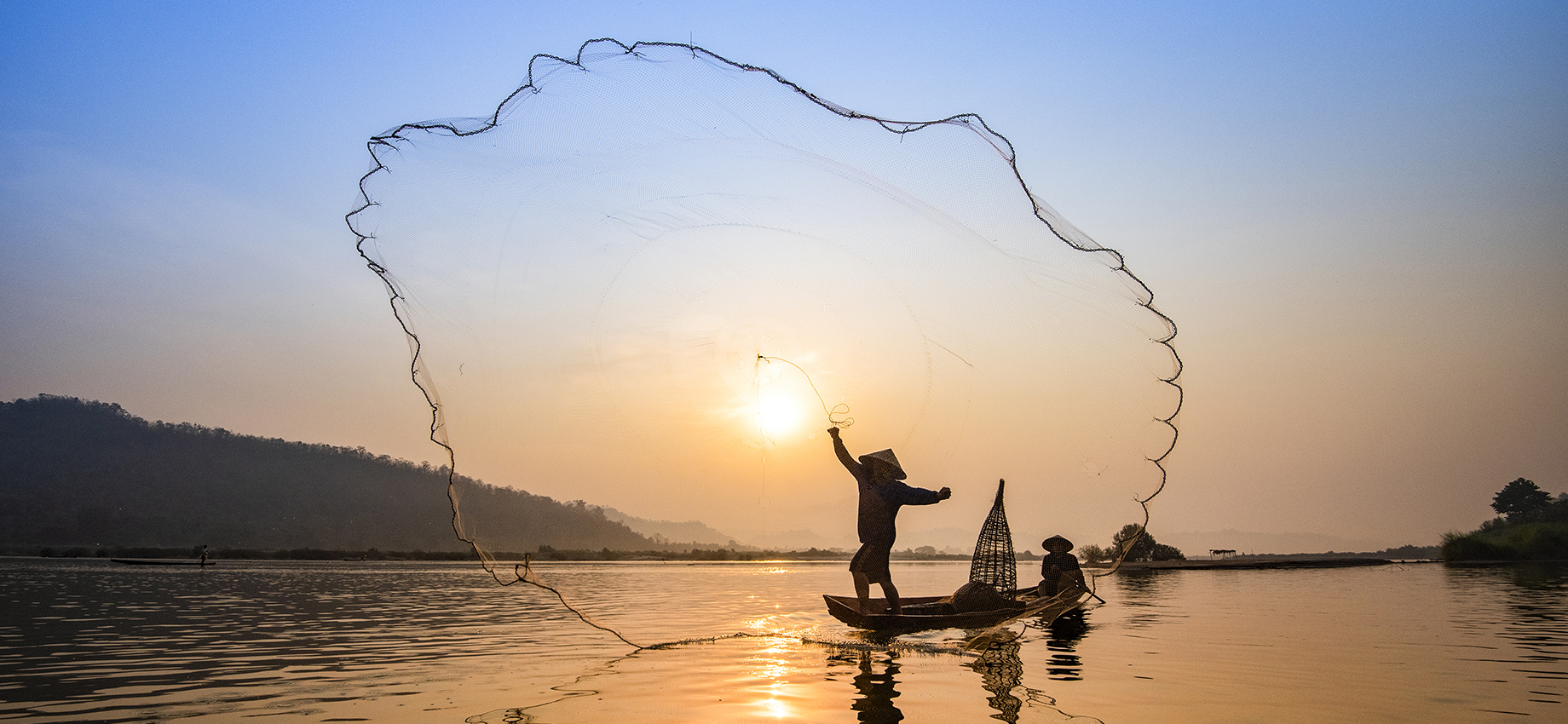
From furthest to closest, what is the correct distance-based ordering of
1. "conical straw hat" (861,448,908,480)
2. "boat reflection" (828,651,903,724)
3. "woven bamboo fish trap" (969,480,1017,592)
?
"woven bamboo fish trap" (969,480,1017,592), "conical straw hat" (861,448,908,480), "boat reflection" (828,651,903,724)

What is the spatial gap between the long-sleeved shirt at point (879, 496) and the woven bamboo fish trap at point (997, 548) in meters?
4.69

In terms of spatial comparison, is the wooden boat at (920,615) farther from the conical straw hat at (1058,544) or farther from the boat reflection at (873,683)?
the conical straw hat at (1058,544)

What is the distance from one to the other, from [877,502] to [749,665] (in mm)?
4310

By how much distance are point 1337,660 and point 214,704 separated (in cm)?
1715

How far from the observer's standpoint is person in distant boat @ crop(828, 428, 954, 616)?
55.2ft

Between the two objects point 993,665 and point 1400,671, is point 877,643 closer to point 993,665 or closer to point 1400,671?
point 993,665

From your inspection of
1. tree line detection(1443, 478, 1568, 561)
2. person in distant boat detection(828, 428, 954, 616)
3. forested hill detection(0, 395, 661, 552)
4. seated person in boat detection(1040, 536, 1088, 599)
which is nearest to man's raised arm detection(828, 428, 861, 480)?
person in distant boat detection(828, 428, 954, 616)

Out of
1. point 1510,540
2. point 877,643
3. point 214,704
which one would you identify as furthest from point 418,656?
point 1510,540

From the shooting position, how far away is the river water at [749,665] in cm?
1051

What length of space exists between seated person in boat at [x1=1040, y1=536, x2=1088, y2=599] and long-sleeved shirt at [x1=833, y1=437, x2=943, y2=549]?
8434 mm

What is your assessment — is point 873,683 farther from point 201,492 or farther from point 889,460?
point 201,492

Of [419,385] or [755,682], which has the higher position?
[419,385]

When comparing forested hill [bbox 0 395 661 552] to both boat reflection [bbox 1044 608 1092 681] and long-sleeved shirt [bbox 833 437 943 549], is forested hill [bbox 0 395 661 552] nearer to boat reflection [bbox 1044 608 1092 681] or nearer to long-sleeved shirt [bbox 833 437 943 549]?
boat reflection [bbox 1044 608 1092 681]

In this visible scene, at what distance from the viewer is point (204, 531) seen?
6166 inches
